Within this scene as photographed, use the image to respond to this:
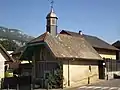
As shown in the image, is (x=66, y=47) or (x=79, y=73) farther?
(x=66, y=47)

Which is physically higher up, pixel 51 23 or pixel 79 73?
pixel 51 23

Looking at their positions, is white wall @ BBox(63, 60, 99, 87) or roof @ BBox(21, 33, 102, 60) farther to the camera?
roof @ BBox(21, 33, 102, 60)

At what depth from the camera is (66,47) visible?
3372 cm

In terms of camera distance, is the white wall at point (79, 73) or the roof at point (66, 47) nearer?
the white wall at point (79, 73)

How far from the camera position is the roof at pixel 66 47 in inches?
1226

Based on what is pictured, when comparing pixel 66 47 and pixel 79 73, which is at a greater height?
pixel 66 47

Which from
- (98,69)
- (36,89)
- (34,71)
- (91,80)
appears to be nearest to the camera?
(36,89)

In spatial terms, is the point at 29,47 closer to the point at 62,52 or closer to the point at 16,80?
the point at 62,52

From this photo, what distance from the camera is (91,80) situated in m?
36.2

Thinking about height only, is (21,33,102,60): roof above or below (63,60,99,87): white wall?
above

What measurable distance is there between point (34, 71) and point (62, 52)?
4677 mm

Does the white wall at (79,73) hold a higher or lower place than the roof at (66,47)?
lower

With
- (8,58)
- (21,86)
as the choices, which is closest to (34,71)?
(8,58)

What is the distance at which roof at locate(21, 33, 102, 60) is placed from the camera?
1226 inches
